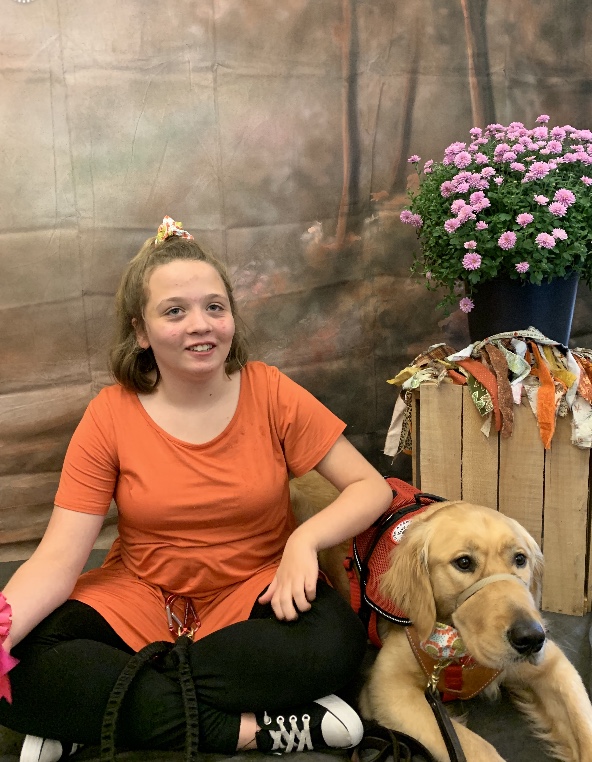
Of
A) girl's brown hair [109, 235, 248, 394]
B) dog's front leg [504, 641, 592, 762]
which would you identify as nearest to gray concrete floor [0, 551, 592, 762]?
dog's front leg [504, 641, 592, 762]

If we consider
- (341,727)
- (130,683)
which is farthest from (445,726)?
(130,683)

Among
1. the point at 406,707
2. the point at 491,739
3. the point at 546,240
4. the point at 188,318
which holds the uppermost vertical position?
the point at 546,240

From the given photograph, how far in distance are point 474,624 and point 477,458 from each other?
697 mm

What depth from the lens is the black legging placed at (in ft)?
4.55

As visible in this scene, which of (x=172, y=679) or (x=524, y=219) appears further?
(x=524, y=219)

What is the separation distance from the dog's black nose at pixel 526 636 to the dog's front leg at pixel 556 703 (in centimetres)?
10

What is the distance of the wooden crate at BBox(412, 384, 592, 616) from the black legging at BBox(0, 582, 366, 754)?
71cm

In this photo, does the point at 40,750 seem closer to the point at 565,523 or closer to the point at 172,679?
the point at 172,679

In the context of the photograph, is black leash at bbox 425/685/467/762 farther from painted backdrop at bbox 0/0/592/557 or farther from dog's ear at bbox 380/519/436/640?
painted backdrop at bbox 0/0/592/557

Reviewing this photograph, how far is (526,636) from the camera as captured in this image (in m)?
1.30

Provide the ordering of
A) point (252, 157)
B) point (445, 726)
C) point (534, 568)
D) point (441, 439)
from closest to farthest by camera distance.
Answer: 1. point (445, 726)
2. point (534, 568)
3. point (441, 439)
4. point (252, 157)

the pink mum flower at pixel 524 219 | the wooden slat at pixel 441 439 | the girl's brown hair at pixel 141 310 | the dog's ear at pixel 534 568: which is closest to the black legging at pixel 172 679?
the dog's ear at pixel 534 568

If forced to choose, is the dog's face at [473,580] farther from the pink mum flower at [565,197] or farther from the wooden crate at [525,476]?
the pink mum flower at [565,197]

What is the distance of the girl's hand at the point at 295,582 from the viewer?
145 cm
